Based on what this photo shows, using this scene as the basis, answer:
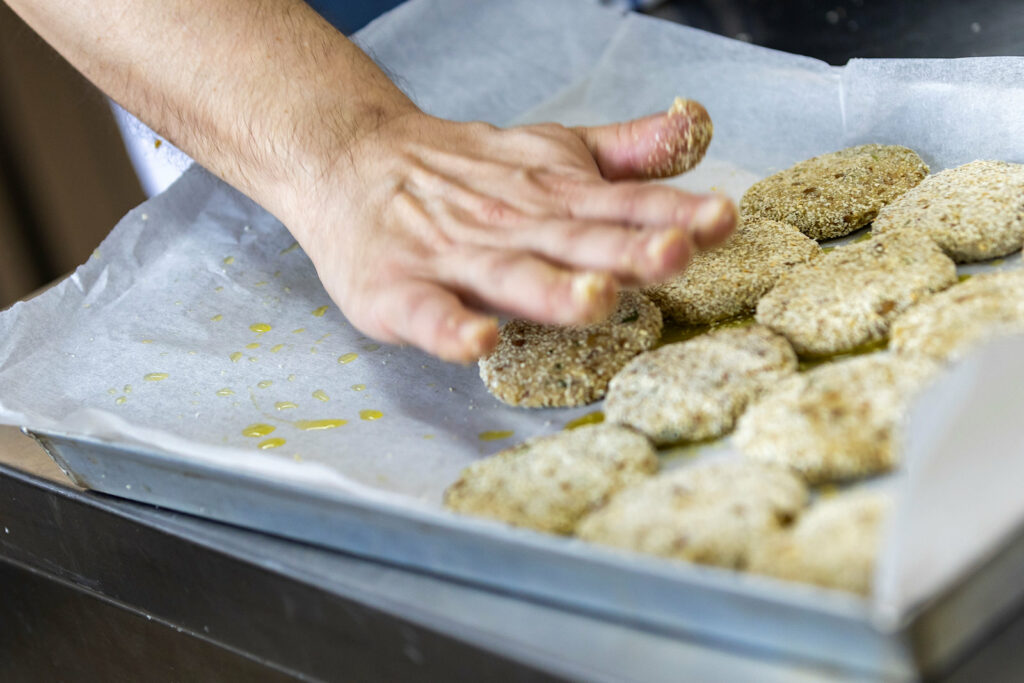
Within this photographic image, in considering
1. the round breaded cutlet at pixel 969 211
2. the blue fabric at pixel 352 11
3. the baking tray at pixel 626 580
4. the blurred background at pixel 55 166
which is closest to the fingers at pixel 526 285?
the baking tray at pixel 626 580

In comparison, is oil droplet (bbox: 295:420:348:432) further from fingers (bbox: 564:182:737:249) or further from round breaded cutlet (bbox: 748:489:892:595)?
round breaded cutlet (bbox: 748:489:892:595)

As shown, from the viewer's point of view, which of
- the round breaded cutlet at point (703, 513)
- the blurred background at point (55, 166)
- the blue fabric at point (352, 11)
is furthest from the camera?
the blurred background at point (55, 166)

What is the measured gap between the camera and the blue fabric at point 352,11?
7.11ft

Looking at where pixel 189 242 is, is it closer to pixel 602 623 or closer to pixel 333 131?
pixel 333 131

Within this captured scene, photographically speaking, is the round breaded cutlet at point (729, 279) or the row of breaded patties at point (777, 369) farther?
the round breaded cutlet at point (729, 279)

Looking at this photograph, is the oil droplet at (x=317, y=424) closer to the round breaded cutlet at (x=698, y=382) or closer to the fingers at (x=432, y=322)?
the fingers at (x=432, y=322)

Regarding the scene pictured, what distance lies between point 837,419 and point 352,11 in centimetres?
171

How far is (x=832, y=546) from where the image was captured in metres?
0.74

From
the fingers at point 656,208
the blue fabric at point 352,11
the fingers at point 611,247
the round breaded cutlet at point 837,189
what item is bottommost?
the round breaded cutlet at point 837,189

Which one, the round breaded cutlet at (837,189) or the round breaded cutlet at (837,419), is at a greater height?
the round breaded cutlet at (837,189)

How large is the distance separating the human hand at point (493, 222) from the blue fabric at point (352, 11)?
882mm

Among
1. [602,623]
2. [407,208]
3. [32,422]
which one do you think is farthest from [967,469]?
[32,422]

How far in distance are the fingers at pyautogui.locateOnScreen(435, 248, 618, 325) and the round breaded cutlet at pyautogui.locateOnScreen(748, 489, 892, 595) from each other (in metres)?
0.31

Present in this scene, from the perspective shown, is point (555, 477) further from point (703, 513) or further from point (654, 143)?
point (654, 143)
